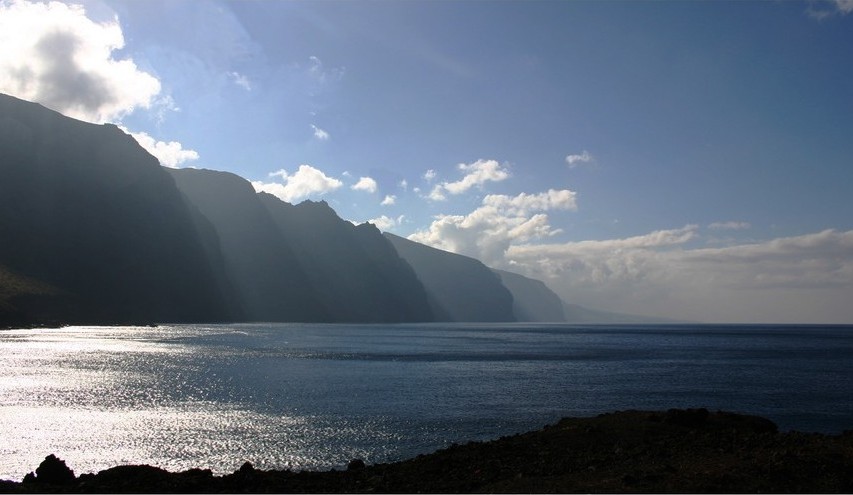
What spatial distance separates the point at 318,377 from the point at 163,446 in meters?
37.5

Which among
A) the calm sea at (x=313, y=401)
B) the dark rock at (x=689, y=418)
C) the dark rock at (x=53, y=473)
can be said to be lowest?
the calm sea at (x=313, y=401)

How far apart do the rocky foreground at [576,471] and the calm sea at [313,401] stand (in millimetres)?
7321

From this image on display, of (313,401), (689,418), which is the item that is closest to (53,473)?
(689,418)

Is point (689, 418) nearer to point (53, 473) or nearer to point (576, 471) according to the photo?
point (576, 471)

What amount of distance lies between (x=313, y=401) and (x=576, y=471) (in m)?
33.5

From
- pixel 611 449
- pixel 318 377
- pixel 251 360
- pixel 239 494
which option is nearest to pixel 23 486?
pixel 239 494

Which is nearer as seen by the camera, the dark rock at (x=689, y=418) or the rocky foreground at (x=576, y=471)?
the rocky foreground at (x=576, y=471)

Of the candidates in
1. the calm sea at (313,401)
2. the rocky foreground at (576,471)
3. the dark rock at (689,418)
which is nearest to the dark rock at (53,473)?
the rocky foreground at (576,471)

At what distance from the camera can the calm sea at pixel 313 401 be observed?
3412 cm

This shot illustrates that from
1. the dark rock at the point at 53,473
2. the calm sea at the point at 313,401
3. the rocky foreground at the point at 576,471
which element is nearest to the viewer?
the rocky foreground at the point at 576,471

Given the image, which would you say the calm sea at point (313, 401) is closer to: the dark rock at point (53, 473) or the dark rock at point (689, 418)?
the dark rock at point (53, 473)

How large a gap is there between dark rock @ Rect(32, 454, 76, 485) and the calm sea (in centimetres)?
801

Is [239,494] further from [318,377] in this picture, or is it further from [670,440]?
[318,377]

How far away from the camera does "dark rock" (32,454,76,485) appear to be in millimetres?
22141
